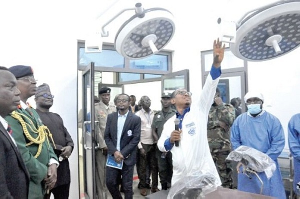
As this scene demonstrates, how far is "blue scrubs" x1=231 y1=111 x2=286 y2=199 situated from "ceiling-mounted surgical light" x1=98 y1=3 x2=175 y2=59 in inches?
59.0

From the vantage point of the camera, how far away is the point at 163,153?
3434 millimetres

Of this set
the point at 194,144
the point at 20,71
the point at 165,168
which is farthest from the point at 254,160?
the point at 165,168

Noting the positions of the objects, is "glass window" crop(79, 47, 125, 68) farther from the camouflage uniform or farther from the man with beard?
the camouflage uniform

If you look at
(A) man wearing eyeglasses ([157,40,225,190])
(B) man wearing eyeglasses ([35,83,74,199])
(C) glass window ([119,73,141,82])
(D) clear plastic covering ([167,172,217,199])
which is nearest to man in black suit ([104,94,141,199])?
(B) man wearing eyeglasses ([35,83,74,199])

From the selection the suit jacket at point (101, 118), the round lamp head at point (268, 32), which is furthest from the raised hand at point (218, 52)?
the suit jacket at point (101, 118)

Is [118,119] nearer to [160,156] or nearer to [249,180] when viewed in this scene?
[160,156]

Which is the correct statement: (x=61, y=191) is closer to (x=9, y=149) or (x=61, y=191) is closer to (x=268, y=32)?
(x=9, y=149)

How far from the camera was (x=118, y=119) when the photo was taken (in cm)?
306

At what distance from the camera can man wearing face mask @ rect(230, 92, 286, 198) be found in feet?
7.14

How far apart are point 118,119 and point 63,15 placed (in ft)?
5.13

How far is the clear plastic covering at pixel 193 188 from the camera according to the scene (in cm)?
128

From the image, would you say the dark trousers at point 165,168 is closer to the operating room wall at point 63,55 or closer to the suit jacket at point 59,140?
the operating room wall at point 63,55

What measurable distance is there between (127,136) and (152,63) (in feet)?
5.72

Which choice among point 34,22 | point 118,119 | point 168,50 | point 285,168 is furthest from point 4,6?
point 285,168
